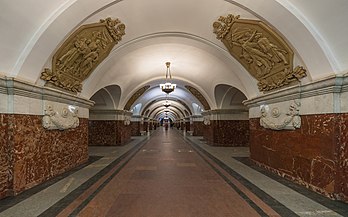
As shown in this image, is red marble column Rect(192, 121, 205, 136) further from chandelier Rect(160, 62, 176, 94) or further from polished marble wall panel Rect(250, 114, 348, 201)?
polished marble wall panel Rect(250, 114, 348, 201)

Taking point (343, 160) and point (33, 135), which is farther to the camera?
point (33, 135)

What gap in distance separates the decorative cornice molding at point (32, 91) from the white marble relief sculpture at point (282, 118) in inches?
204

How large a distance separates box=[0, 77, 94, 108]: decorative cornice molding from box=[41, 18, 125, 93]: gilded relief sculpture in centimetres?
20

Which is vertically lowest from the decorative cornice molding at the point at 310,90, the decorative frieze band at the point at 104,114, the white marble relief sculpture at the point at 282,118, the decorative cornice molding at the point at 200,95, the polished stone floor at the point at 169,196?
the polished stone floor at the point at 169,196

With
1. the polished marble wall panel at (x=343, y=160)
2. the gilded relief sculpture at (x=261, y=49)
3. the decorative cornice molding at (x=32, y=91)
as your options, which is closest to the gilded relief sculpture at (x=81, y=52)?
the decorative cornice molding at (x=32, y=91)

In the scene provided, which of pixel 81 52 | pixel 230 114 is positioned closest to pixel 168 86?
pixel 230 114

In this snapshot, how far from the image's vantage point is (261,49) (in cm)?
560

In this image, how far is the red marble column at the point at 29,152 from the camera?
4.14 m

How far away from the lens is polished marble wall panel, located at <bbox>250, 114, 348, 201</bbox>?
3.91 metres

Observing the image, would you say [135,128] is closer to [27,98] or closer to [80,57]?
[80,57]

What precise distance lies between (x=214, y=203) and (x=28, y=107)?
3.91m

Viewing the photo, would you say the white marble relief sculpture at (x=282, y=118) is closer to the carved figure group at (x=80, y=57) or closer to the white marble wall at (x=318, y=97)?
the white marble wall at (x=318, y=97)

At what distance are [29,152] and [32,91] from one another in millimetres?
1191

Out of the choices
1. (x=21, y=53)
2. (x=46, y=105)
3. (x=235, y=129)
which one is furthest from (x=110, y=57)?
(x=235, y=129)
